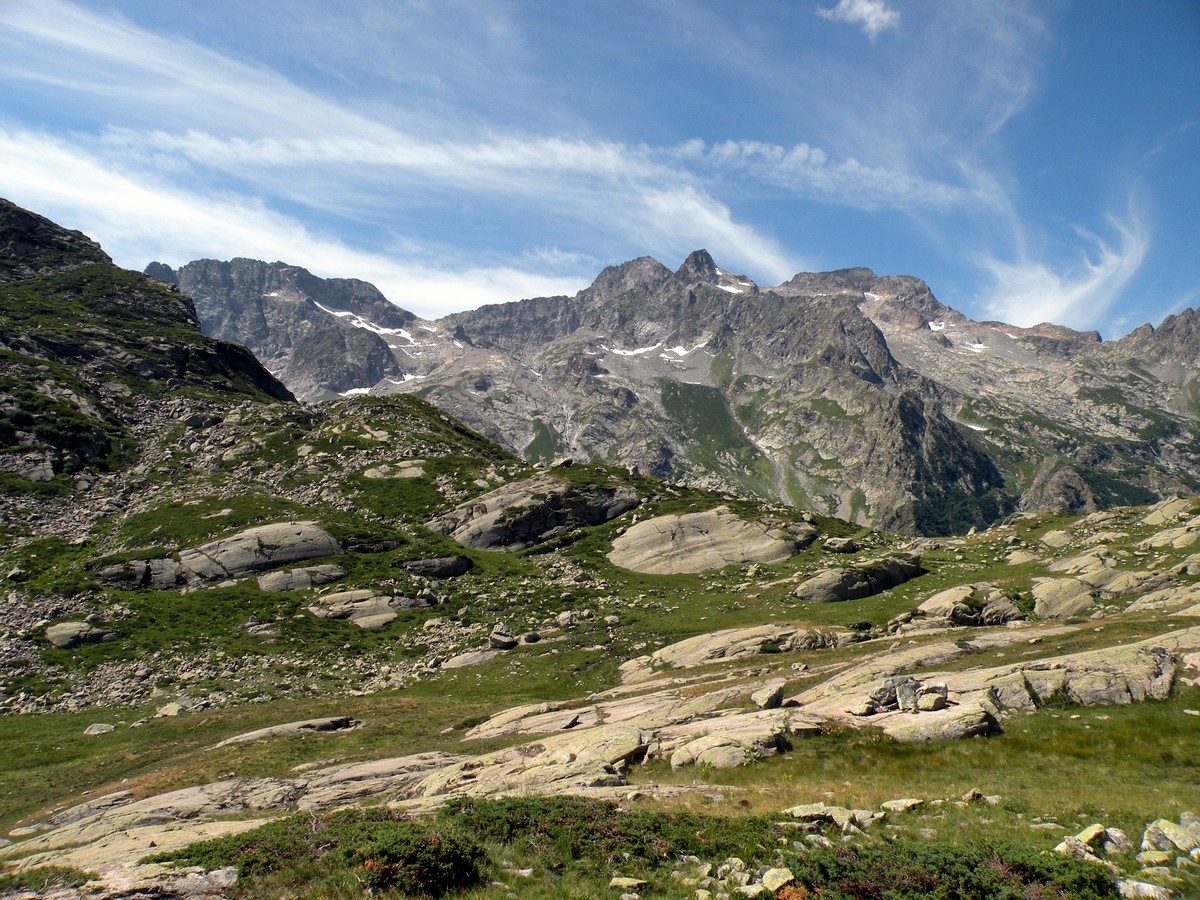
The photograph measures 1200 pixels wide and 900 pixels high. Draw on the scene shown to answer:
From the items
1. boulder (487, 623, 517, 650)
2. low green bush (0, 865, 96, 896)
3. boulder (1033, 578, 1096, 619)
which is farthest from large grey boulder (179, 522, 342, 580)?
boulder (1033, 578, 1096, 619)

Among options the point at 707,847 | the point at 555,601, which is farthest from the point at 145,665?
the point at 707,847

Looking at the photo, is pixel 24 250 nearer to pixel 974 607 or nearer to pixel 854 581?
pixel 854 581

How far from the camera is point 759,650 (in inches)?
2228

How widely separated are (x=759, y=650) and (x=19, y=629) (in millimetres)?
76815

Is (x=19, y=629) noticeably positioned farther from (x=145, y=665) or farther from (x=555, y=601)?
(x=555, y=601)

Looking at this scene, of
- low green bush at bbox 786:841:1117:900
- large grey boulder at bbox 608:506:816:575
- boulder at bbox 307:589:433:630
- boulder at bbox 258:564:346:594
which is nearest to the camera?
low green bush at bbox 786:841:1117:900

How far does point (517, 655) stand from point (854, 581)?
43.5 m

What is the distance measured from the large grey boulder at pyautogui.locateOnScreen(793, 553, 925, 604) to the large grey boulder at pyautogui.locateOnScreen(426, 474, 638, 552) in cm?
4345

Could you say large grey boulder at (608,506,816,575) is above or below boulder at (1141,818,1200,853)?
below

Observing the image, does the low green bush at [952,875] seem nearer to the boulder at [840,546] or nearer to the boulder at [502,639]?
the boulder at [502,639]

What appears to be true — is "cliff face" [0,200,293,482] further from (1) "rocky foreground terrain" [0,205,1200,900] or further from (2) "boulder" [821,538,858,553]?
(2) "boulder" [821,538,858,553]

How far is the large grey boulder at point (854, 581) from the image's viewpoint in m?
77.3

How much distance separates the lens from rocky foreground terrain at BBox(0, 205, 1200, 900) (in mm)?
19234

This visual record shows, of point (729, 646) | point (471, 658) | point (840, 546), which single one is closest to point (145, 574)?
point (471, 658)
